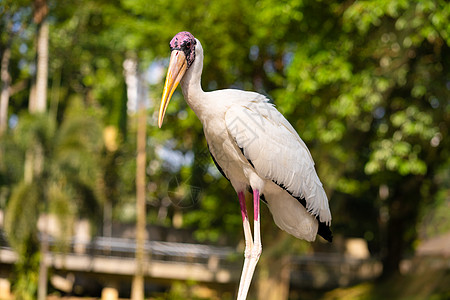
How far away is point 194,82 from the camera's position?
3031 millimetres

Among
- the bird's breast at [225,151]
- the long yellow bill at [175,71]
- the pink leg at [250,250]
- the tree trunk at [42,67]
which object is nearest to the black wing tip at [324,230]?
the pink leg at [250,250]

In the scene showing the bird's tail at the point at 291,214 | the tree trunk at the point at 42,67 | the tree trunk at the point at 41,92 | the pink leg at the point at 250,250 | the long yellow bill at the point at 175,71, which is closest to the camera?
the long yellow bill at the point at 175,71

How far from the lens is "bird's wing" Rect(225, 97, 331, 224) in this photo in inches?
125

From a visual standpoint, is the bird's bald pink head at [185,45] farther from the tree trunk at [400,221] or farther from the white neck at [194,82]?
the tree trunk at [400,221]

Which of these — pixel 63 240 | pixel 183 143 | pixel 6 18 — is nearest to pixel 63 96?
pixel 63 240

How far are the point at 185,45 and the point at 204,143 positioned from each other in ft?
7.77

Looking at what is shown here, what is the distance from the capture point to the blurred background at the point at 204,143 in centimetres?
1007

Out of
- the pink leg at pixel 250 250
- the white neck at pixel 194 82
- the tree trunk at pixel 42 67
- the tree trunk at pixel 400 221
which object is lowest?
the tree trunk at pixel 400 221

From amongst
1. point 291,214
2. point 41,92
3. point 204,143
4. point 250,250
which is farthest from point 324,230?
point 41,92

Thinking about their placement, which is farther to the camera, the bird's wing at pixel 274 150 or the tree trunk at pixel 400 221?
the tree trunk at pixel 400 221

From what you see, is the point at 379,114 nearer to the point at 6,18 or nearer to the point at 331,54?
the point at 331,54

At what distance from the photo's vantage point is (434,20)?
8.66 meters

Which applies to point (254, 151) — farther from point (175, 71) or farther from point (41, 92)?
point (41, 92)

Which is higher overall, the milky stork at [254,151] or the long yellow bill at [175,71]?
the long yellow bill at [175,71]
